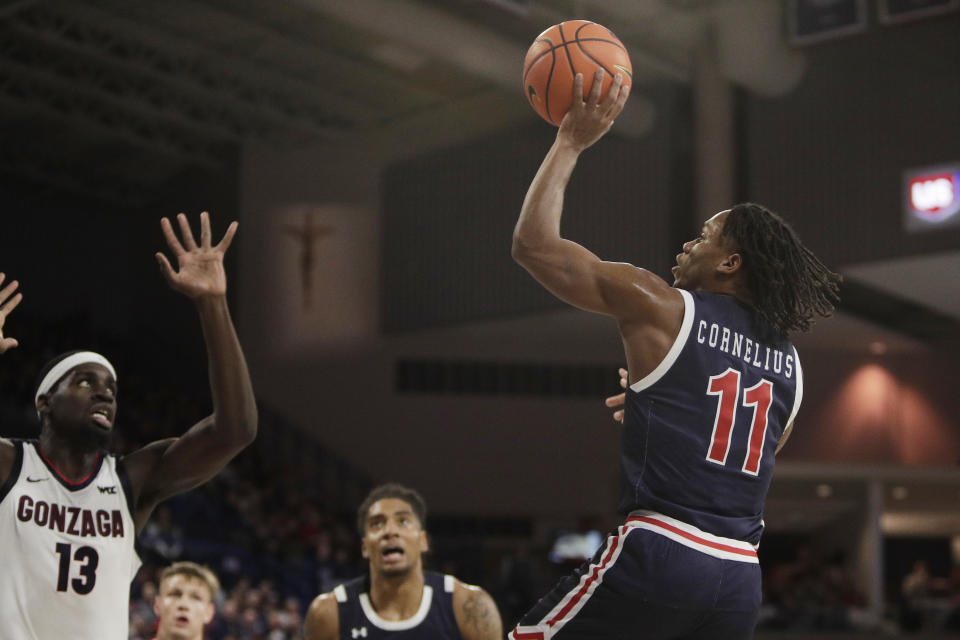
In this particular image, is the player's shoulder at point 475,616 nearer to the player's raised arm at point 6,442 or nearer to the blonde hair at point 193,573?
the blonde hair at point 193,573

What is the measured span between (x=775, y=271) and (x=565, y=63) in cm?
103

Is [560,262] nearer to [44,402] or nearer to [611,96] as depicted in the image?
[611,96]

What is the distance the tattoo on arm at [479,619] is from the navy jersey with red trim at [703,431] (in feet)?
9.22

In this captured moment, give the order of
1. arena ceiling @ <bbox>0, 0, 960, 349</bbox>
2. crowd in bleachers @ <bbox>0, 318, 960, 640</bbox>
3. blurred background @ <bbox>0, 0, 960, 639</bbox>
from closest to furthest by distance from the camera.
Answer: crowd in bleachers @ <bbox>0, 318, 960, 640</bbox>
blurred background @ <bbox>0, 0, 960, 639</bbox>
arena ceiling @ <bbox>0, 0, 960, 349</bbox>

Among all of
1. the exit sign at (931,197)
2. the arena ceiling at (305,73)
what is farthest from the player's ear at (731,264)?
the exit sign at (931,197)

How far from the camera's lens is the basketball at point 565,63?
4418mm

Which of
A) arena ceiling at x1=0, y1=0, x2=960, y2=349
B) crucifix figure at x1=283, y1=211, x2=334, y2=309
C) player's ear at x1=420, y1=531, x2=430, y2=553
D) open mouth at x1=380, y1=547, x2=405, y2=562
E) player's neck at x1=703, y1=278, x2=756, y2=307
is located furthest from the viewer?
crucifix figure at x1=283, y1=211, x2=334, y2=309

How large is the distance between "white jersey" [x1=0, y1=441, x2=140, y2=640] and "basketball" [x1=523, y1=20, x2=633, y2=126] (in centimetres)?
202

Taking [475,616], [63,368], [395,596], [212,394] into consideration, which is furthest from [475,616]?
[212,394]

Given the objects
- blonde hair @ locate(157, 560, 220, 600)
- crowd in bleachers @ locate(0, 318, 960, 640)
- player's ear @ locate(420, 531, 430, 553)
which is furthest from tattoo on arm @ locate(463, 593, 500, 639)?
crowd in bleachers @ locate(0, 318, 960, 640)

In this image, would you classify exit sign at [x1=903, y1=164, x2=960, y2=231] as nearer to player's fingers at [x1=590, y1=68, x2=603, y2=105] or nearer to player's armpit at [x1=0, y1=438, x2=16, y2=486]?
player's fingers at [x1=590, y1=68, x2=603, y2=105]

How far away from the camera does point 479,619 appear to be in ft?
21.6

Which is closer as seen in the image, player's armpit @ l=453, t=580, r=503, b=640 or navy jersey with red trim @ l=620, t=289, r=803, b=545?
navy jersey with red trim @ l=620, t=289, r=803, b=545

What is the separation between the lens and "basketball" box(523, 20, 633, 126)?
4418 millimetres
